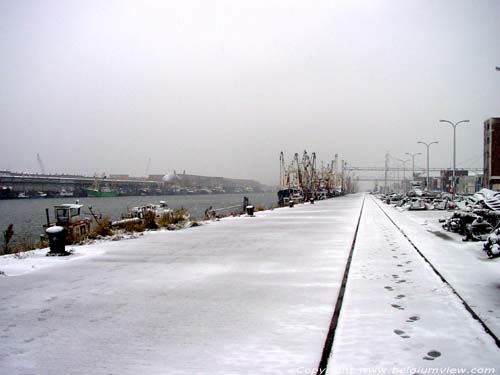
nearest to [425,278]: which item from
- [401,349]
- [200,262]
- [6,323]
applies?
[401,349]

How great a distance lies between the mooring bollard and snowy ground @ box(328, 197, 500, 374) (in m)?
7.28

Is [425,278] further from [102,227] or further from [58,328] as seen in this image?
[102,227]

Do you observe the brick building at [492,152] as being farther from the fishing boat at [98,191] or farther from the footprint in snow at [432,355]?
the fishing boat at [98,191]

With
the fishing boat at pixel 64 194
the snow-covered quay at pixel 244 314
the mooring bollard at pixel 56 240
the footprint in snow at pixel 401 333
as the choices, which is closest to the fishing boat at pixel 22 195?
the fishing boat at pixel 64 194

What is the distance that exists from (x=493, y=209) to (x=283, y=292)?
26.7 feet

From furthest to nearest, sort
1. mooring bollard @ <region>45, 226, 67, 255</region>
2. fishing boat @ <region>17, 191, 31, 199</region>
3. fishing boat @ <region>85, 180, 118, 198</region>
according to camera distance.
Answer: fishing boat @ <region>85, 180, 118, 198</region> < fishing boat @ <region>17, 191, 31, 199</region> < mooring bollard @ <region>45, 226, 67, 255</region>

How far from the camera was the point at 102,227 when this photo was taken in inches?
609

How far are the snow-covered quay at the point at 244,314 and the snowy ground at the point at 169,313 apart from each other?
0.02m

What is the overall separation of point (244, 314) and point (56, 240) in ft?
23.9

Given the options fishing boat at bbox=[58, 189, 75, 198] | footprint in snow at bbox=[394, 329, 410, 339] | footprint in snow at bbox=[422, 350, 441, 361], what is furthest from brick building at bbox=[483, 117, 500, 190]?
fishing boat at bbox=[58, 189, 75, 198]

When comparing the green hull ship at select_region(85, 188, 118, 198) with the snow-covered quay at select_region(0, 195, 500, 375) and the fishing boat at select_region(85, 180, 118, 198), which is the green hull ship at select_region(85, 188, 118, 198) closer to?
the fishing boat at select_region(85, 180, 118, 198)

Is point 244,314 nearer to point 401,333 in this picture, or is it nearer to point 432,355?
point 401,333

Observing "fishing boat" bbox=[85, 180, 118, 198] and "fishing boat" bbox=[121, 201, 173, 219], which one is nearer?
"fishing boat" bbox=[121, 201, 173, 219]

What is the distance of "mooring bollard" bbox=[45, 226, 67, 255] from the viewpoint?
10.9m
